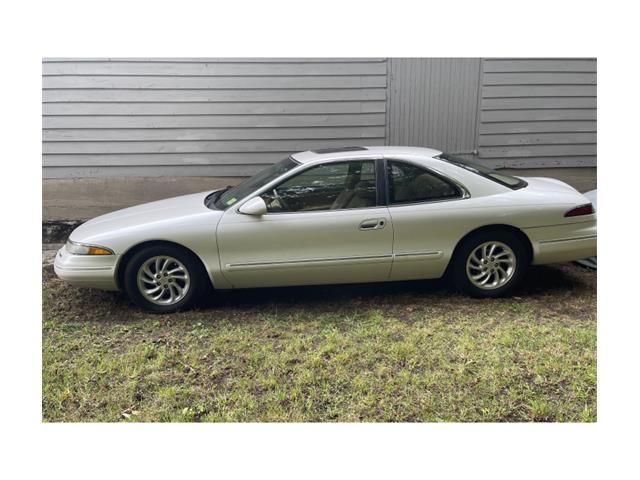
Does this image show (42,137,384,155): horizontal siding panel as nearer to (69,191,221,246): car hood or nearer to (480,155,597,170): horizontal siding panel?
(69,191,221,246): car hood

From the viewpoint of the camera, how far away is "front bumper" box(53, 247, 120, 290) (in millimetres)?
4504

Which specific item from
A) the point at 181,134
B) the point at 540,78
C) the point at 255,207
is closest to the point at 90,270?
the point at 255,207

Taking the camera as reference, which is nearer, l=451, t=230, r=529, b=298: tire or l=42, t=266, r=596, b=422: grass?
l=42, t=266, r=596, b=422: grass

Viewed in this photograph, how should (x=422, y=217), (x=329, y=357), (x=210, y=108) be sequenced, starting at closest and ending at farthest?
(x=329, y=357)
(x=422, y=217)
(x=210, y=108)

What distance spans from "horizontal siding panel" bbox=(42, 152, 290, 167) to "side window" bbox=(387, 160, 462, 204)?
270 cm

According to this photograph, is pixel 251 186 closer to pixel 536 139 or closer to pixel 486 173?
pixel 486 173

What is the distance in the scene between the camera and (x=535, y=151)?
7184 mm

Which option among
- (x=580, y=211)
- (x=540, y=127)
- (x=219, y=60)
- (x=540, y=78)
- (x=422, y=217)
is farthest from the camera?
(x=540, y=127)

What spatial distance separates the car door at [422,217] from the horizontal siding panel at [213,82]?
8.58ft

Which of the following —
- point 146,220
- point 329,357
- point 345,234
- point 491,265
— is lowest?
point 329,357

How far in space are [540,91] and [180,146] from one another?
4.68 meters

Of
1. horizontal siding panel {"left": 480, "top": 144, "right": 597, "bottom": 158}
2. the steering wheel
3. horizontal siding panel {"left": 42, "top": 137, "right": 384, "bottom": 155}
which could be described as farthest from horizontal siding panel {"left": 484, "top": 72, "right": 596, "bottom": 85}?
the steering wheel

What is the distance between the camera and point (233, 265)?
14.8ft
